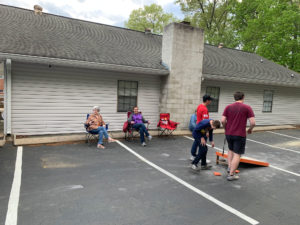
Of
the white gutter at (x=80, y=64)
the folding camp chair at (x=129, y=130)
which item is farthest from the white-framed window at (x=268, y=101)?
the folding camp chair at (x=129, y=130)

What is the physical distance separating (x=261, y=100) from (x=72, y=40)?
10.6 metres

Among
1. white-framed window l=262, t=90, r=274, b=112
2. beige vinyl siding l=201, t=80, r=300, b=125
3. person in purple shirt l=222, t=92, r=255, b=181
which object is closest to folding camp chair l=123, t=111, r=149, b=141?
person in purple shirt l=222, t=92, r=255, b=181

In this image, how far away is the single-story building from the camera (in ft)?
24.0

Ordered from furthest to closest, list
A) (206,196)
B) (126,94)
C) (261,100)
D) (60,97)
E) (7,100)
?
(261,100) < (126,94) < (60,97) < (7,100) < (206,196)

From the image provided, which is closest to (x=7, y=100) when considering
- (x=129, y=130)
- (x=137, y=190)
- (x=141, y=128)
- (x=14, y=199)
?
(x=129, y=130)

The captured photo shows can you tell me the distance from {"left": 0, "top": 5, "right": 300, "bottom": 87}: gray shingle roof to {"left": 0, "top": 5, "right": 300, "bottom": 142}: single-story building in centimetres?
4

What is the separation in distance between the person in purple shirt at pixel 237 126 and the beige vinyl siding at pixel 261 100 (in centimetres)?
654

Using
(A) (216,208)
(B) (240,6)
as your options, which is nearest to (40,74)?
(A) (216,208)

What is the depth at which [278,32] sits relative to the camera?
59.4ft

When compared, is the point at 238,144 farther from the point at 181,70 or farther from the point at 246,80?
the point at 246,80

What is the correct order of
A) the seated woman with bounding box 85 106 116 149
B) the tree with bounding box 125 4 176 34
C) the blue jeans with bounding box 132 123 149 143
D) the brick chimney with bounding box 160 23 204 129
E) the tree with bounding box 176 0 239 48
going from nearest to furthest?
1. the seated woman with bounding box 85 106 116 149
2. the blue jeans with bounding box 132 123 149 143
3. the brick chimney with bounding box 160 23 204 129
4. the tree with bounding box 176 0 239 48
5. the tree with bounding box 125 4 176 34

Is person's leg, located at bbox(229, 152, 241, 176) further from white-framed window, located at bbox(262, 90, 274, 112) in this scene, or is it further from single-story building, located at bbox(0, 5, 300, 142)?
white-framed window, located at bbox(262, 90, 274, 112)

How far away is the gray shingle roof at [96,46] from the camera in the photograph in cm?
770

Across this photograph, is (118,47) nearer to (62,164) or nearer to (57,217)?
(62,164)
